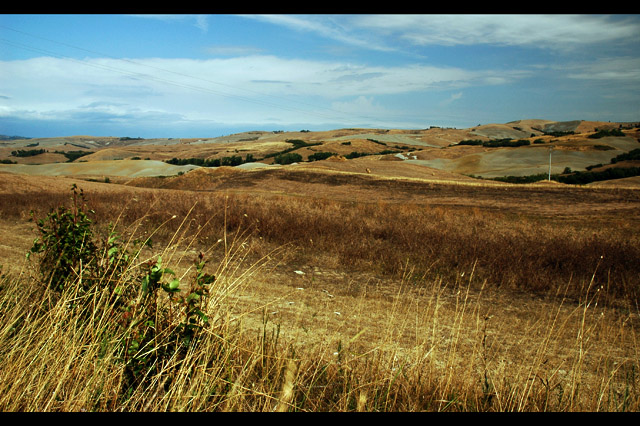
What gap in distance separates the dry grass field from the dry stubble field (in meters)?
0.04

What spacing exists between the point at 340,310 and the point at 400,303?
40.6 inches

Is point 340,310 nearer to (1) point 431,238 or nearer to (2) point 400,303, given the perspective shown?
(2) point 400,303

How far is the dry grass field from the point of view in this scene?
10.4 ft

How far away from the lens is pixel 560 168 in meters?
56.0

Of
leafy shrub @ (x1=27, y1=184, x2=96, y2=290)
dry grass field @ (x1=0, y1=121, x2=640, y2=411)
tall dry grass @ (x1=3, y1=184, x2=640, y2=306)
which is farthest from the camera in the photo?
tall dry grass @ (x1=3, y1=184, x2=640, y2=306)

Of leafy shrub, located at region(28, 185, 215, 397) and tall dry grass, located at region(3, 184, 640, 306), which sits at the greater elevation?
leafy shrub, located at region(28, 185, 215, 397)

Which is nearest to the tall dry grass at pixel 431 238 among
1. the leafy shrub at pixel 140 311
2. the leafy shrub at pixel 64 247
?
the leafy shrub at pixel 64 247

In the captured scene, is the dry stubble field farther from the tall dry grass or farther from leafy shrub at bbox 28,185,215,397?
leafy shrub at bbox 28,185,215,397

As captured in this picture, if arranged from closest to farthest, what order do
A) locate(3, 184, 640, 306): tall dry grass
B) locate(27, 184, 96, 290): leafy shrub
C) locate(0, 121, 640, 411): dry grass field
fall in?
locate(0, 121, 640, 411): dry grass field
locate(27, 184, 96, 290): leafy shrub
locate(3, 184, 640, 306): tall dry grass

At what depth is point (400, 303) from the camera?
249 inches

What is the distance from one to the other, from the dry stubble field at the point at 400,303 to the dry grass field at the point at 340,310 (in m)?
0.04

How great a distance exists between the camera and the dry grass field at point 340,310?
317cm

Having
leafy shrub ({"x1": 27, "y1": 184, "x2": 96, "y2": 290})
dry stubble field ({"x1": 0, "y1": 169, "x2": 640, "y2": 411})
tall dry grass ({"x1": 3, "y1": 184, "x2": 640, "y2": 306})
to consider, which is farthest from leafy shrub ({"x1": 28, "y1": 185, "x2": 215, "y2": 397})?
tall dry grass ({"x1": 3, "y1": 184, "x2": 640, "y2": 306})
